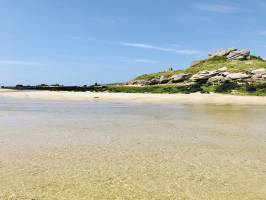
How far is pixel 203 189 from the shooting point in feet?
21.1

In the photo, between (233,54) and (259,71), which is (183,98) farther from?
(233,54)

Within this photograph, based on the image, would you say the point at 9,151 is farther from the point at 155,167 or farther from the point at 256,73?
the point at 256,73

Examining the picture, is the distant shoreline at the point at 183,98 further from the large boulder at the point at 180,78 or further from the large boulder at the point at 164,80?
the large boulder at the point at 164,80

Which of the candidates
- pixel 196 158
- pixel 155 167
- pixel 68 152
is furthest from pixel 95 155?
pixel 196 158

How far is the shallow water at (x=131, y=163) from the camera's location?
630 cm

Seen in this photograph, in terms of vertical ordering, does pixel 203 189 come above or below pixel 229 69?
below

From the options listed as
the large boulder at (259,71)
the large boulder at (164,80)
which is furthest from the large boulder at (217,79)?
the large boulder at (164,80)

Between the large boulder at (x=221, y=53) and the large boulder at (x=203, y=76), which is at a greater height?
the large boulder at (x=221, y=53)

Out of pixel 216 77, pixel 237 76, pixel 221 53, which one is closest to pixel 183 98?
pixel 237 76

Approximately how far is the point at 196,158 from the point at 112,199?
317cm

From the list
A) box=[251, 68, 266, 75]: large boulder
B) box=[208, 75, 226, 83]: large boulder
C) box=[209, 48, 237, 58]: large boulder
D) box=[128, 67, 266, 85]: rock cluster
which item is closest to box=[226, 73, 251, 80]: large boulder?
box=[128, 67, 266, 85]: rock cluster

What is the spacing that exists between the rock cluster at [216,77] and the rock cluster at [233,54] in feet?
40.7

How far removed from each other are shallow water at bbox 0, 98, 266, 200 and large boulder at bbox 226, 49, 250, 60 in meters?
55.3

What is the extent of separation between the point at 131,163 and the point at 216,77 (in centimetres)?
4649
